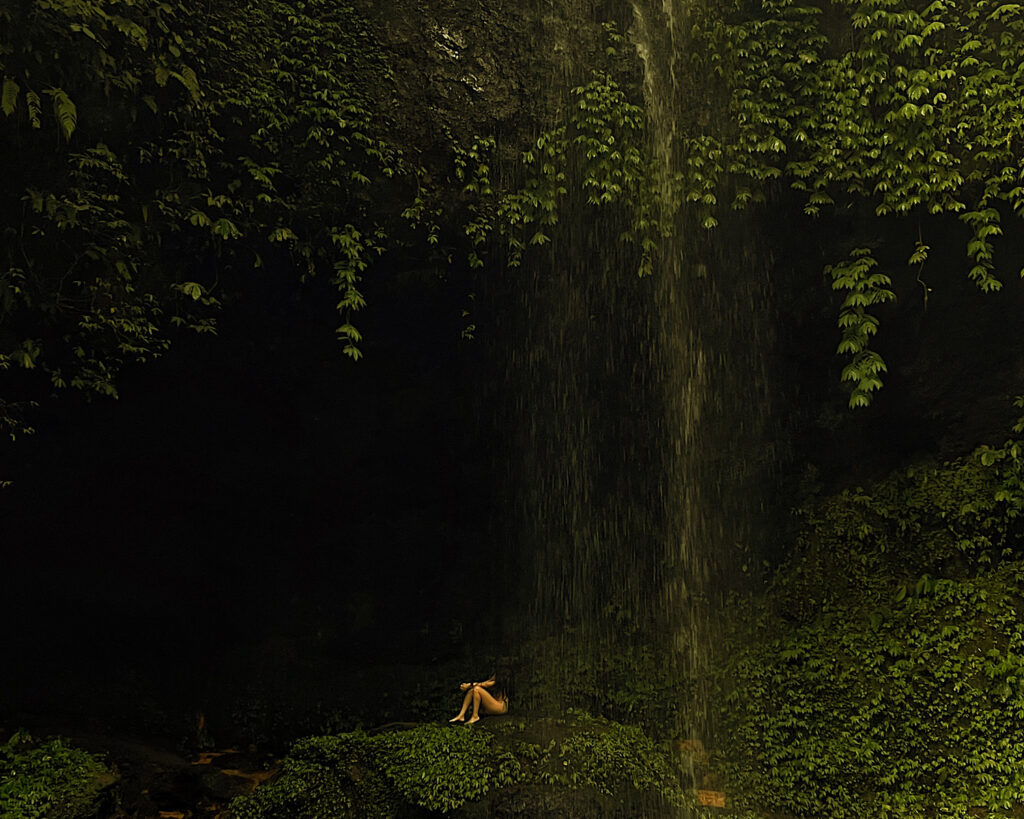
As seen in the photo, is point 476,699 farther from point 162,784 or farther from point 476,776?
point 162,784

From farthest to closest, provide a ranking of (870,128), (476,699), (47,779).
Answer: (870,128), (476,699), (47,779)

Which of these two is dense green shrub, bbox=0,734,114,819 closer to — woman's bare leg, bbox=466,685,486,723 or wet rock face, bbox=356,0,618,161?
woman's bare leg, bbox=466,685,486,723

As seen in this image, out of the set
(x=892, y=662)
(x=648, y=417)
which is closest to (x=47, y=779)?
(x=648, y=417)

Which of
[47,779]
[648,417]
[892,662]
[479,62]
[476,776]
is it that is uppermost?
[479,62]

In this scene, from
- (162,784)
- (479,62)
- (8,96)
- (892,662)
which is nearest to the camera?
(8,96)

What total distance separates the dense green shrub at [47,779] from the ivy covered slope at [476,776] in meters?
1.16

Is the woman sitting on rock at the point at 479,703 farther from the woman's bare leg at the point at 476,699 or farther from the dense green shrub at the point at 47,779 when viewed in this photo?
the dense green shrub at the point at 47,779

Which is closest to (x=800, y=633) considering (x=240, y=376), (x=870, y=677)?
(x=870, y=677)

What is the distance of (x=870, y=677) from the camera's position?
227 inches

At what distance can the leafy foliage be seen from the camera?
17.4 ft

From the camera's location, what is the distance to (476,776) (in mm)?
4773

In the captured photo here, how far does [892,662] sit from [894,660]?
0.08 ft

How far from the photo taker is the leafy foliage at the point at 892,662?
530 centimetres

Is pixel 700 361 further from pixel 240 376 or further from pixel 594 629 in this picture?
pixel 240 376
